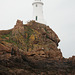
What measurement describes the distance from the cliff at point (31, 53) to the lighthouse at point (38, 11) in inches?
164

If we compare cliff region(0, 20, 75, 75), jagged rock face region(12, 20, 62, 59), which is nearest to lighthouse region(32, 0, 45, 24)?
cliff region(0, 20, 75, 75)

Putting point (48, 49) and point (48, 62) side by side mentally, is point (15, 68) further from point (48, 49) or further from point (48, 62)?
point (48, 49)

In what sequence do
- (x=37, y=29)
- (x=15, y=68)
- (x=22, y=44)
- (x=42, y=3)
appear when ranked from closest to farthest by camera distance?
(x=15, y=68), (x=22, y=44), (x=37, y=29), (x=42, y=3)

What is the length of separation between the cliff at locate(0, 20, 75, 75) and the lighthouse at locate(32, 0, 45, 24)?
4169 mm

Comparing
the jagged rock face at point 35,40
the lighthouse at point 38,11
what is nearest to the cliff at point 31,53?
the jagged rock face at point 35,40

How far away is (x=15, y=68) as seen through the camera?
99.4 ft

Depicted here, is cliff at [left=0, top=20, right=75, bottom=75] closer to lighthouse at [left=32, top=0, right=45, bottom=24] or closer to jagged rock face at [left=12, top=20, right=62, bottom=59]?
jagged rock face at [left=12, top=20, right=62, bottom=59]

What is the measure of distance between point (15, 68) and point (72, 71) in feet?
37.6

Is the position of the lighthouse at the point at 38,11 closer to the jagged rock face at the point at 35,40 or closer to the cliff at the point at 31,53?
the cliff at the point at 31,53

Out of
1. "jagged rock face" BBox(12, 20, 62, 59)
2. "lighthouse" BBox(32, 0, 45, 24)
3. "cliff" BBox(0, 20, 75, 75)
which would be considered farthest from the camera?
"lighthouse" BBox(32, 0, 45, 24)

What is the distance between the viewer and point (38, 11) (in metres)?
50.7

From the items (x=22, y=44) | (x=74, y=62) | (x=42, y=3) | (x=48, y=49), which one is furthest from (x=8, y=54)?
(x=42, y=3)

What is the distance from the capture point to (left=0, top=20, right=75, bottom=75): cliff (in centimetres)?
3102

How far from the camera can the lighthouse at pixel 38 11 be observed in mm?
49928
